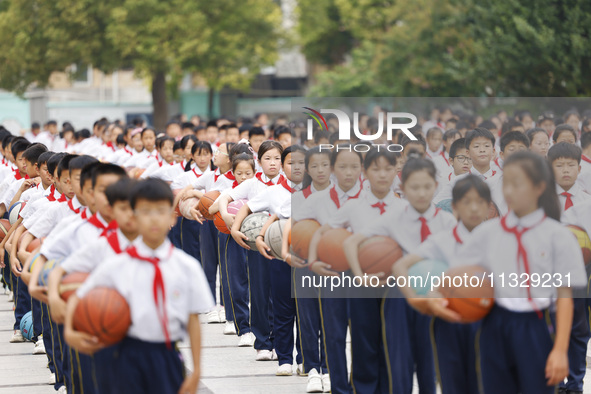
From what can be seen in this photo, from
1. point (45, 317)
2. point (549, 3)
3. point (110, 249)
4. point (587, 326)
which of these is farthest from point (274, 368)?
point (549, 3)

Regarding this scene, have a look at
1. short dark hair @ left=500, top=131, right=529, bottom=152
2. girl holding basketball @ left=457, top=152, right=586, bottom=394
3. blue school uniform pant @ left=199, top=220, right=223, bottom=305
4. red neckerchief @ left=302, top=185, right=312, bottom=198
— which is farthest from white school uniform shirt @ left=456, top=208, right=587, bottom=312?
blue school uniform pant @ left=199, top=220, right=223, bottom=305

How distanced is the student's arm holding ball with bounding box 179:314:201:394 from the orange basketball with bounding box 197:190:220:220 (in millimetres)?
4882

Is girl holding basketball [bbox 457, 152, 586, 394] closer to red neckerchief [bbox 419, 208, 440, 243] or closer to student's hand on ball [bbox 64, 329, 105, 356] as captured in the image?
red neckerchief [bbox 419, 208, 440, 243]

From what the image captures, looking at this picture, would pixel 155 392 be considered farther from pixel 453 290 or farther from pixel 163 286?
pixel 453 290

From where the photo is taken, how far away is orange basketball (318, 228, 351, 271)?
21.2 feet

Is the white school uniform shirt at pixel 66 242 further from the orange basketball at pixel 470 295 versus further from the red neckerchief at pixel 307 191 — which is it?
the orange basketball at pixel 470 295

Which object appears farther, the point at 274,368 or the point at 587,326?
the point at 274,368

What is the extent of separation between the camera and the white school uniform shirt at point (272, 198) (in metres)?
8.33

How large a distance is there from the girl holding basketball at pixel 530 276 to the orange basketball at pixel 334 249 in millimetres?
1377

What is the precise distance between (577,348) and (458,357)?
205cm

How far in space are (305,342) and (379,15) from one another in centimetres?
3400

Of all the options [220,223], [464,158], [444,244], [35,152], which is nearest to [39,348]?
[35,152]

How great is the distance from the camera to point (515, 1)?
23.4 m

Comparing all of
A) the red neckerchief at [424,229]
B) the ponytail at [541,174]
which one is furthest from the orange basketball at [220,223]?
the ponytail at [541,174]
